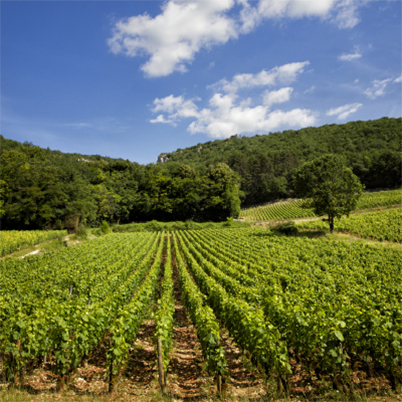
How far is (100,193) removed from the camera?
2200 inches

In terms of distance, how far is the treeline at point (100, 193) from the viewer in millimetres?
39906

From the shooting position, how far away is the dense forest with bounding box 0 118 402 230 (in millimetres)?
40844

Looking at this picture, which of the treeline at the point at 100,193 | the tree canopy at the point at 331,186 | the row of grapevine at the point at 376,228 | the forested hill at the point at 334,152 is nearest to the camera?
the row of grapevine at the point at 376,228

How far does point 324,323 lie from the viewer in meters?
5.01

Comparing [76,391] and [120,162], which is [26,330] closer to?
[76,391]

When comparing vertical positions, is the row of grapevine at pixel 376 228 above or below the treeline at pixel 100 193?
below

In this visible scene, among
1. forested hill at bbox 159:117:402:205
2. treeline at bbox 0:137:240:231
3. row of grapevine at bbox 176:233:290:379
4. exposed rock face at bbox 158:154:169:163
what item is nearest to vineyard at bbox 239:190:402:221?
treeline at bbox 0:137:240:231

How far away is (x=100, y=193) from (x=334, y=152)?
88.7 metres

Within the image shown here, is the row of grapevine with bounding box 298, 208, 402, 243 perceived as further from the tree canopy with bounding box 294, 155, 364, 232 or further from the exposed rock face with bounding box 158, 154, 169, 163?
the exposed rock face with bounding box 158, 154, 169, 163

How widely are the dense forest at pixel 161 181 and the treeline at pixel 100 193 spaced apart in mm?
143

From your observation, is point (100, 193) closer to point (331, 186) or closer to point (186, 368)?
point (331, 186)

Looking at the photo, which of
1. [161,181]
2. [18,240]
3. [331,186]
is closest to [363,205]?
[331,186]

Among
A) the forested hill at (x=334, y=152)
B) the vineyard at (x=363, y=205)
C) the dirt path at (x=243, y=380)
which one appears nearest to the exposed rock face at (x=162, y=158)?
the forested hill at (x=334, y=152)

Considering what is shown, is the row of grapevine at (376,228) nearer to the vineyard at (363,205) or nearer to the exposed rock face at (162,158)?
the vineyard at (363,205)
